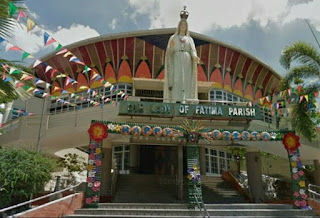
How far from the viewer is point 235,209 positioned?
395 inches

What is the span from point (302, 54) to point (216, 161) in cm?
1104

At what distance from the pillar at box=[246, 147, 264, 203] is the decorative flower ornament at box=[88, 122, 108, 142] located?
8.74 metres

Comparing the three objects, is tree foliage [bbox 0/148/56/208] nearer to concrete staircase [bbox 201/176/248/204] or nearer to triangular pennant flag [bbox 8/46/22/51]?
triangular pennant flag [bbox 8/46/22/51]

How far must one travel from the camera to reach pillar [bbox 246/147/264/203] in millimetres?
15062

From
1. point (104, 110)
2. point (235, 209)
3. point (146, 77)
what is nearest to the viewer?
point (235, 209)

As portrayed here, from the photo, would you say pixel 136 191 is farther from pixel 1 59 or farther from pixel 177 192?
pixel 1 59

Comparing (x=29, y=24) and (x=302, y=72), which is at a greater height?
(x=302, y=72)

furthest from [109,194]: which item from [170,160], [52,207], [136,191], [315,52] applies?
[315,52]

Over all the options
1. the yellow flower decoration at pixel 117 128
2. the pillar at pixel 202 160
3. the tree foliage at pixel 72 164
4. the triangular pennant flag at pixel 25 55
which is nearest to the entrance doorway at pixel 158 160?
the pillar at pixel 202 160

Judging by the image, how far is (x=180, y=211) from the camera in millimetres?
9664

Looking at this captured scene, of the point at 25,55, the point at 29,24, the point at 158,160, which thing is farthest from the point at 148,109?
the point at 158,160

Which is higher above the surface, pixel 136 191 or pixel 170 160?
pixel 170 160

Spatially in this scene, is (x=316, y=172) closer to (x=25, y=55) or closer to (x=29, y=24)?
(x=25, y=55)

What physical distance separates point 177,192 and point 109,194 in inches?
135
